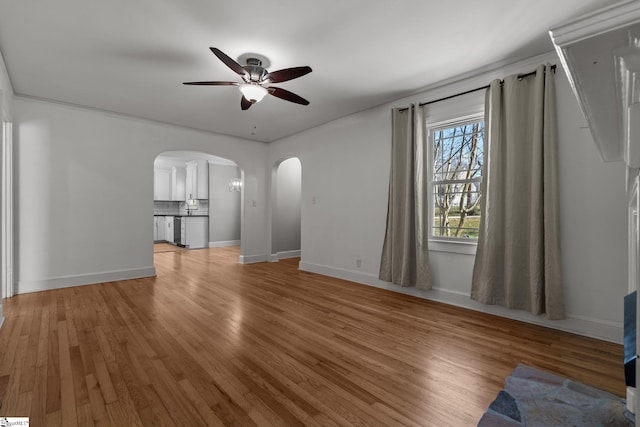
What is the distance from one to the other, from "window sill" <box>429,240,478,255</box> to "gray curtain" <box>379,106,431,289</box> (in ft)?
0.45

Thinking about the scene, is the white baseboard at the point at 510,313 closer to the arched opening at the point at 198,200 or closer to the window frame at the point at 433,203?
the window frame at the point at 433,203

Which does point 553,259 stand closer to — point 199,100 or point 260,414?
point 260,414

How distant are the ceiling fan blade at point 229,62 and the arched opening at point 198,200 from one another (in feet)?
19.3

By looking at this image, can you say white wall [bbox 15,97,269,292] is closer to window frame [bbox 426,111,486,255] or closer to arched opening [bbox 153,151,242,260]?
arched opening [bbox 153,151,242,260]

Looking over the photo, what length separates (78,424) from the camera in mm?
1479

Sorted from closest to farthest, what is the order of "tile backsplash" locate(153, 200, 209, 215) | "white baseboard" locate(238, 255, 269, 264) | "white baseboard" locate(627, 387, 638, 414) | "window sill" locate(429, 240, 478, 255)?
"white baseboard" locate(627, 387, 638, 414)
"window sill" locate(429, 240, 478, 255)
"white baseboard" locate(238, 255, 269, 264)
"tile backsplash" locate(153, 200, 209, 215)

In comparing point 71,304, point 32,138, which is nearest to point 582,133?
point 71,304

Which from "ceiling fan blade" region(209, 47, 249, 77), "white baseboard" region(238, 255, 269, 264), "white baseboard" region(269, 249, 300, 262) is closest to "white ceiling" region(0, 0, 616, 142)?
"ceiling fan blade" region(209, 47, 249, 77)

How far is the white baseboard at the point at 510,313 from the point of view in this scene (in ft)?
8.36

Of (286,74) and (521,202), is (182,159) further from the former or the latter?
(521,202)

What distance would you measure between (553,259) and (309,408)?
2.58 meters

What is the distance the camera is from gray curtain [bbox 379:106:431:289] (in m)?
3.71

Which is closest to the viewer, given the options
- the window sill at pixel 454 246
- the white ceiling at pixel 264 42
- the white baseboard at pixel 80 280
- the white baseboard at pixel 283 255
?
the white ceiling at pixel 264 42

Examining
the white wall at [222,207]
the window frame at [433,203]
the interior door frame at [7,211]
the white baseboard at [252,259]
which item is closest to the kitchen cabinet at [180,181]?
the white wall at [222,207]
